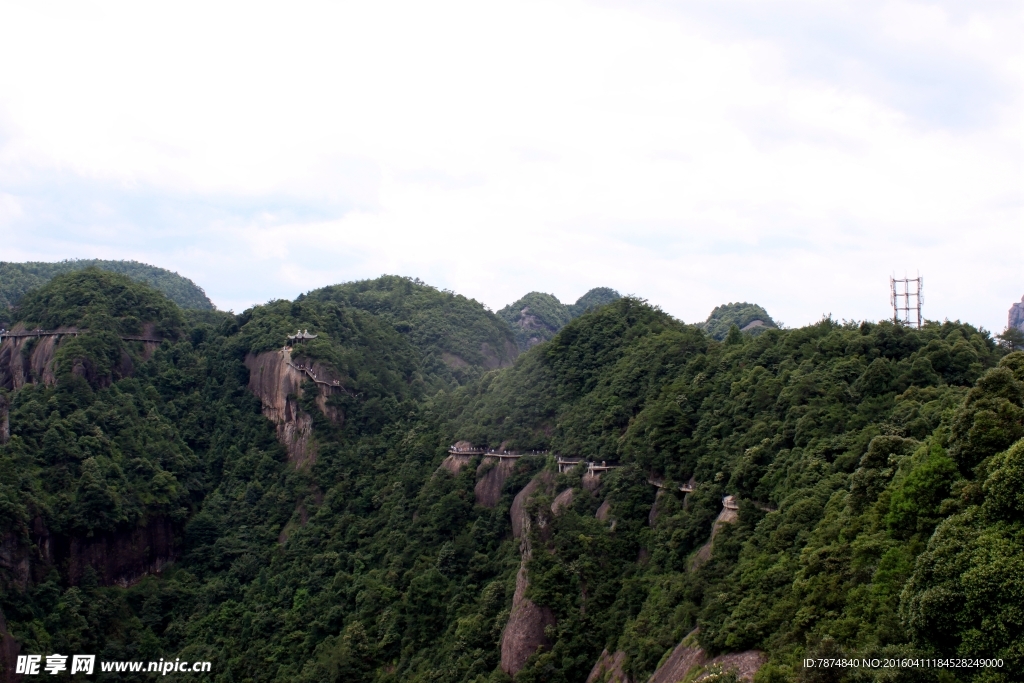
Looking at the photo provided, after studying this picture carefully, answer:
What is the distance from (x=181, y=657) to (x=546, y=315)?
77523mm

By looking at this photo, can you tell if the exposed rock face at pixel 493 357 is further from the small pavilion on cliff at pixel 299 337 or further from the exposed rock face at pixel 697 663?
the exposed rock face at pixel 697 663

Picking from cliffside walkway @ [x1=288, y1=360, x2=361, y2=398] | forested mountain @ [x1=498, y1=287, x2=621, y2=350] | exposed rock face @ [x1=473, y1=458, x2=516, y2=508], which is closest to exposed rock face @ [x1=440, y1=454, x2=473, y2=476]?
exposed rock face @ [x1=473, y1=458, x2=516, y2=508]

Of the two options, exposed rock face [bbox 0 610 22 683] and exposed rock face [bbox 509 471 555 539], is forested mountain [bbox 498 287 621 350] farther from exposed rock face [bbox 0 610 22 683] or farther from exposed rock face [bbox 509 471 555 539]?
exposed rock face [bbox 0 610 22 683]

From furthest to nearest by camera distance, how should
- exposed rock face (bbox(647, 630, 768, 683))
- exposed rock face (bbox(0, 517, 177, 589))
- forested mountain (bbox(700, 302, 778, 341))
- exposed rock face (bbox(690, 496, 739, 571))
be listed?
forested mountain (bbox(700, 302, 778, 341)), exposed rock face (bbox(0, 517, 177, 589)), exposed rock face (bbox(690, 496, 739, 571)), exposed rock face (bbox(647, 630, 768, 683))

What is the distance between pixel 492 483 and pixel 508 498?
6.32 feet

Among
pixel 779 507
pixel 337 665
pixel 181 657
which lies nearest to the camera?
pixel 779 507

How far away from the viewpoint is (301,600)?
157 ft

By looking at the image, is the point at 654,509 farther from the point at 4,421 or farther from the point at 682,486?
the point at 4,421

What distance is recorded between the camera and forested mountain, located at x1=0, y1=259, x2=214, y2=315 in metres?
89.8

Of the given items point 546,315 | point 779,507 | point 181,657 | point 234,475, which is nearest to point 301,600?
point 181,657

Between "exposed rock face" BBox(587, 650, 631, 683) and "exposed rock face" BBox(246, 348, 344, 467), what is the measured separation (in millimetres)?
28119

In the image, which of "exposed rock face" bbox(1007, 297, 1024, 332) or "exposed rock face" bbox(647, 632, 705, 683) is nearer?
"exposed rock face" bbox(647, 632, 705, 683)

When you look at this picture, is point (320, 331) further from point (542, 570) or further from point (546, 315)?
point (546, 315)

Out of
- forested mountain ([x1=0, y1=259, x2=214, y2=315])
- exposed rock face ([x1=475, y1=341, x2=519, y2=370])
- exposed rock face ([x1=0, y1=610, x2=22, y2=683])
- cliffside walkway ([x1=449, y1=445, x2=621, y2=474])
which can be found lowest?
exposed rock face ([x1=0, y1=610, x2=22, y2=683])
